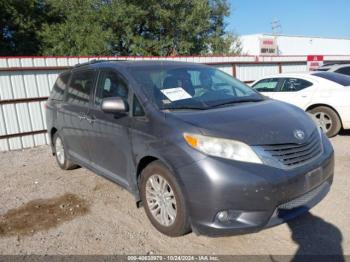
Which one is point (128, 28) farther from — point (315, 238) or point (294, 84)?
point (315, 238)

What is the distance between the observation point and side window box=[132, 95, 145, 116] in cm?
330

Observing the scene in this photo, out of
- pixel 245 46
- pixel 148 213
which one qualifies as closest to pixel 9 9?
pixel 148 213

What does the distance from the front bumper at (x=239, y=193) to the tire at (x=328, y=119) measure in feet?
14.0

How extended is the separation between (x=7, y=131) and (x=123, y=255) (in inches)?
222

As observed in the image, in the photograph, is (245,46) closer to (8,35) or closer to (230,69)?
(8,35)

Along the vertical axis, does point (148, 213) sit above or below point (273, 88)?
below

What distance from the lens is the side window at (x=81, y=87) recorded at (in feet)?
14.1

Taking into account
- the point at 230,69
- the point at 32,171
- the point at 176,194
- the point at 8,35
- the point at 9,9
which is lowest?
the point at 32,171

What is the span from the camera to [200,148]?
2.72 metres

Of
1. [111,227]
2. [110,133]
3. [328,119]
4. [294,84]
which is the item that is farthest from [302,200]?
[294,84]

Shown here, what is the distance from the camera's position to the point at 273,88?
7.53 m

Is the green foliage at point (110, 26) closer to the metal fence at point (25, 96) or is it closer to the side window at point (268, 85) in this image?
the metal fence at point (25, 96)

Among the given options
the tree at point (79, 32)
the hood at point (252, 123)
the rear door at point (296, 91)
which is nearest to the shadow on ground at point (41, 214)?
the hood at point (252, 123)

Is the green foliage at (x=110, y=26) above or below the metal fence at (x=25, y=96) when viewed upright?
above
